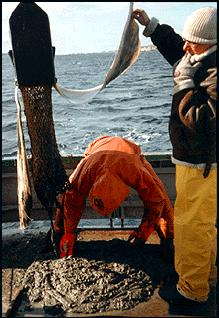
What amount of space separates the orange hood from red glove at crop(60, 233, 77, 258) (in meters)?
0.63

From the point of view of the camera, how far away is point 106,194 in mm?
3164

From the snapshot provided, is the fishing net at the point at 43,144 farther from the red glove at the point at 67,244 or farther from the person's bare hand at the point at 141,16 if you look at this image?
the person's bare hand at the point at 141,16

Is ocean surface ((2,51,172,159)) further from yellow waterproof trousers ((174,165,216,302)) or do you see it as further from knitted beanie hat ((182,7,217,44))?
knitted beanie hat ((182,7,217,44))

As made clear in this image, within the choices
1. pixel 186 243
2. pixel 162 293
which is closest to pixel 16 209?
pixel 162 293

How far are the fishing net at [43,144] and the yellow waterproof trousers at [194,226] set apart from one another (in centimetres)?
102

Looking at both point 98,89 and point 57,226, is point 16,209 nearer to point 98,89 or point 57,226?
point 57,226

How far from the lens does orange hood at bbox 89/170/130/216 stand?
10.4 feet

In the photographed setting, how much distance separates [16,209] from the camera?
5238mm

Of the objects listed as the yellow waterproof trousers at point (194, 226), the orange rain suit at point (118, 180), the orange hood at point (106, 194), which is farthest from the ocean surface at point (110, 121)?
the yellow waterproof trousers at point (194, 226)

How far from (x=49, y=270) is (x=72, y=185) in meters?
0.75

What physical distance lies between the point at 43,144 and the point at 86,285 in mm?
1154

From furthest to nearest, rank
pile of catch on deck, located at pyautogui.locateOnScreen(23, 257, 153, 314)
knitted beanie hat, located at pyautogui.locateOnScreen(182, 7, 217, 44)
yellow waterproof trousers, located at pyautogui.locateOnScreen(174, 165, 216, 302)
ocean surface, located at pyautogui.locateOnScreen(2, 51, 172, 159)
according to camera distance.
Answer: ocean surface, located at pyautogui.locateOnScreen(2, 51, 172, 159), pile of catch on deck, located at pyautogui.locateOnScreen(23, 257, 153, 314), yellow waterproof trousers, located at pyautogui.locateOnScreen(174, 165, 216, 302), knitted beanie hat, located at pyautogui.locateOnScreen(182, 7, 217, 44)

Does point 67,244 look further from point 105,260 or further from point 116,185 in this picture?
point 116,185

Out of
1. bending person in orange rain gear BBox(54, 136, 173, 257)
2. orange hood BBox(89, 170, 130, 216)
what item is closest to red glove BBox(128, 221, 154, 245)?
bending person in orange rain gear BBox(54, 136, 173, 257)
